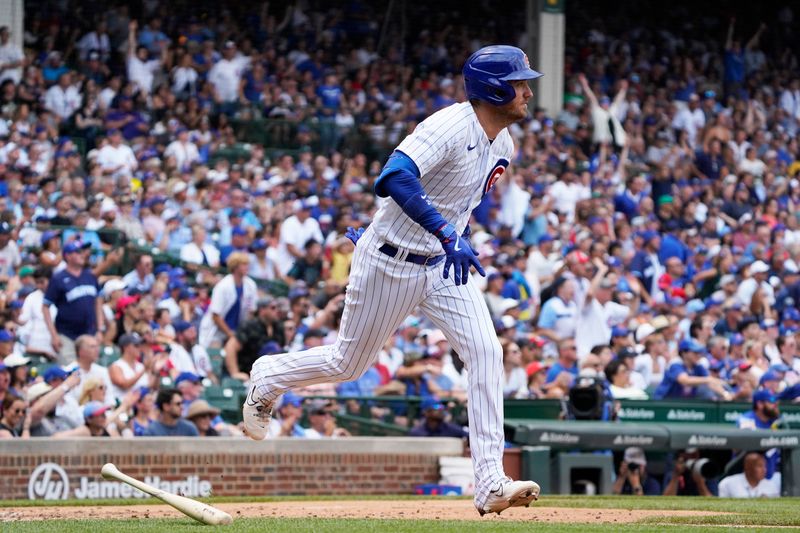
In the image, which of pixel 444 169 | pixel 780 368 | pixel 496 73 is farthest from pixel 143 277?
pixel 496 73

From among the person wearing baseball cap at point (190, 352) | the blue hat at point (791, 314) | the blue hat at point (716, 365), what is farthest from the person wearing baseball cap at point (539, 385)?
the blue hat at point (791, 314)

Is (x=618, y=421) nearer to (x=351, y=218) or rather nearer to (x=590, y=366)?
(x=590, y=366)

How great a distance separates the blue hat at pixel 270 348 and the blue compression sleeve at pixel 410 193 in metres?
6.04

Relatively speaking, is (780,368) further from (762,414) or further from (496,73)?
(496,73)

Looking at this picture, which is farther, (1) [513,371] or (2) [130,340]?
(1) [513,371]

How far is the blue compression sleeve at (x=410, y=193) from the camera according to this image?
19.2 ft

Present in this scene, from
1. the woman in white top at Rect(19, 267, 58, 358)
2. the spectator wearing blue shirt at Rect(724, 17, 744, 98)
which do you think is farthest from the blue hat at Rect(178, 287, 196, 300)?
the spectator wearing blue shirt at Rect(724, 17, 744, 98)

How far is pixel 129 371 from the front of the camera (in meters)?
11.0

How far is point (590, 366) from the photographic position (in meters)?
12.6

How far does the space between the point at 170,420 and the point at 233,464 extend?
1.92 feet

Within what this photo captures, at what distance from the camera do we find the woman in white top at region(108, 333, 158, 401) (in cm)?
1088

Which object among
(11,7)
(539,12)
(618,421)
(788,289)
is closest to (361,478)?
(618,421)

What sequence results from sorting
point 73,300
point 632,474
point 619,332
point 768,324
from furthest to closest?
point 768,324, point 619,332, point 73,300, point 632,474

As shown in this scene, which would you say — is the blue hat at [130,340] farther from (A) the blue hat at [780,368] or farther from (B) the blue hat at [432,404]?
(A) the blue hat at [780,368]
